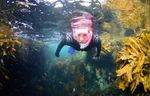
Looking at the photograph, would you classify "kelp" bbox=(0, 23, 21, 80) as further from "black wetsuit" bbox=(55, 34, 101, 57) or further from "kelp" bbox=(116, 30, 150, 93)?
"kelp" bbox=(116, 30, 150, 93)

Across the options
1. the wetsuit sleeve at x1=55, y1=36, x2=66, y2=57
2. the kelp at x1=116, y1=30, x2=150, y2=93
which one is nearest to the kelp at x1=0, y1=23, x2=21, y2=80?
the wetsuit sleeve at x1=55, y1=36, x2=66, y2=57

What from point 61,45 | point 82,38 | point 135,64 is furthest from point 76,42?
point 135,64

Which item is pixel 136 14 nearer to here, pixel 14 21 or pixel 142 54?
pixel 142 54

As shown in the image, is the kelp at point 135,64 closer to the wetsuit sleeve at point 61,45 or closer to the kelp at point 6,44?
the wetsuit sleeve at point 61,45

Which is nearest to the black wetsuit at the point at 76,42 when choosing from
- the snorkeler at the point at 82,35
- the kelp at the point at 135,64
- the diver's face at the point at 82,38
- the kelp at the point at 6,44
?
the snorkeler at the point at 82,35

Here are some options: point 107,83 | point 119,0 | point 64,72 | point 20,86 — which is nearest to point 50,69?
Answer: point 64,72

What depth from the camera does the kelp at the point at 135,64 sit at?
23.9 feet

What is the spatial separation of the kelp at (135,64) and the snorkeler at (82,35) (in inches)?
60.3

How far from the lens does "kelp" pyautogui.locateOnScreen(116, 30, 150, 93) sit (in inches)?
286

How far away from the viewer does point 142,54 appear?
7.38 metres

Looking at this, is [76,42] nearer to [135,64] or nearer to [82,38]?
[82,38]

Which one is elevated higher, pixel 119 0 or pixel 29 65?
pixel 119 0

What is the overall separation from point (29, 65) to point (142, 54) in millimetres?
4951

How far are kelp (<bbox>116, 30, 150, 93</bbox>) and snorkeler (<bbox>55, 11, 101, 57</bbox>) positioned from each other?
1531mm
